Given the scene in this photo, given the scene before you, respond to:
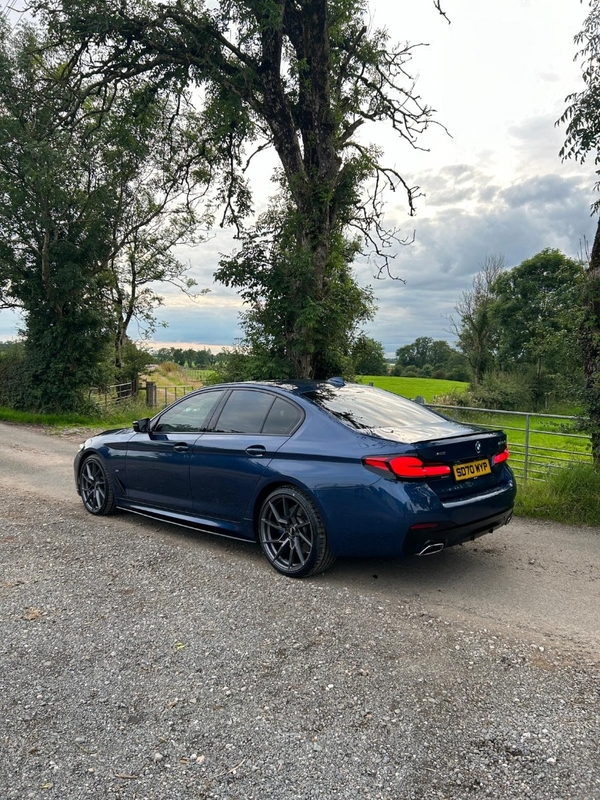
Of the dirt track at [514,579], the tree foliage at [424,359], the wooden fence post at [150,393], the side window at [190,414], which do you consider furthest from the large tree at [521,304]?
the side window at [190,414]

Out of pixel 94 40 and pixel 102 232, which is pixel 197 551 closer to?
pixel 94 40

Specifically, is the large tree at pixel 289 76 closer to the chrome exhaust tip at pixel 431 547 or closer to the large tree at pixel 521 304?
the chrome exhaust tip at pixel 431 547

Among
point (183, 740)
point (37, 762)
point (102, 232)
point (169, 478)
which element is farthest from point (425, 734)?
point (102, 232)

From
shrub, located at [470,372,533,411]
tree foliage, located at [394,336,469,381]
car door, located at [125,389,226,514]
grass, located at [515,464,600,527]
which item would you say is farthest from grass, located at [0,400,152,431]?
tree foliage, located at [394,336,469,381]

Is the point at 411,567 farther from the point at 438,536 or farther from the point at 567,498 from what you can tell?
the point at 567,498

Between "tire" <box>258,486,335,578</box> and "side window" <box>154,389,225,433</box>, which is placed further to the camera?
"side window" <box>154,389,225,433</box>

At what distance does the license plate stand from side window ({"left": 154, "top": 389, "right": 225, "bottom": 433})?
7.76 feet

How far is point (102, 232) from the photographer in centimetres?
1700

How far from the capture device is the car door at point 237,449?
475cm

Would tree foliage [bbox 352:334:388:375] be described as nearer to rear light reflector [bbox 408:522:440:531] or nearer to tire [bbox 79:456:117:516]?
tire [bbox 79:456:117:516]

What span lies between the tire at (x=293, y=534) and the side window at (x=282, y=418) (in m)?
0.52

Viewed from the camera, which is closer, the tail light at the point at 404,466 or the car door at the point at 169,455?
the tail light at the point at 404,466

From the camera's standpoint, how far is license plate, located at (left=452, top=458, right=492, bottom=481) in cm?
422

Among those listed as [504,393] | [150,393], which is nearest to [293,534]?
[150,393]
